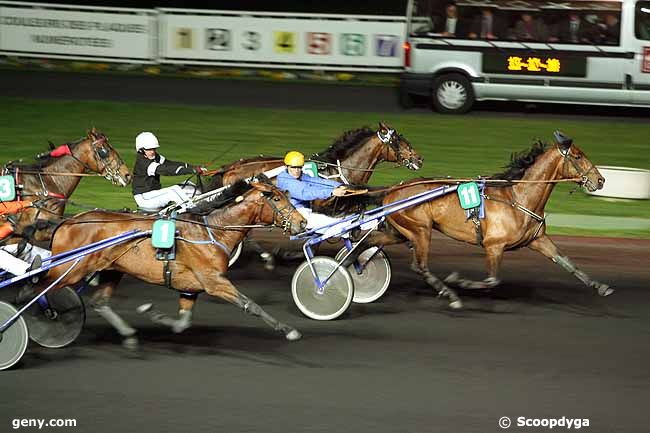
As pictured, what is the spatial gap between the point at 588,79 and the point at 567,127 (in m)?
1.15

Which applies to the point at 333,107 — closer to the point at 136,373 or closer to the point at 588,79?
the point at 588,79

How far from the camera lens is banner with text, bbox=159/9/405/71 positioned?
74.5 ft

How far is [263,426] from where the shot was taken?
6.79 metres

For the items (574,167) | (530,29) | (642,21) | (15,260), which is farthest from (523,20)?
(15,260)

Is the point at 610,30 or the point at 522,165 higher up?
the point at 610,30

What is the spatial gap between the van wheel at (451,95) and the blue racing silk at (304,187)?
11.5m

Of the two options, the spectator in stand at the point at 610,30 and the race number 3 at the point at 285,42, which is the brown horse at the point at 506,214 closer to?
the spectator in stand at the point at 610,30

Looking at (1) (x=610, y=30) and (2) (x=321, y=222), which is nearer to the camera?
(2) (x=321, y=222)

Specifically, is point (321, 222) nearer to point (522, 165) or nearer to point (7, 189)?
point (522, 165)

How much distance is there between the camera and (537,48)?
19.8m

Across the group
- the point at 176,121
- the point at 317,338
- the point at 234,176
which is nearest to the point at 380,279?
the point at 317,338

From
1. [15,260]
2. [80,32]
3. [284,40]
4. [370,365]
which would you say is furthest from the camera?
[80,32]

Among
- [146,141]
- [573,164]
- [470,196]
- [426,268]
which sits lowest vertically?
[426,268]

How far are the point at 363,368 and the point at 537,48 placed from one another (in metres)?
13.1
